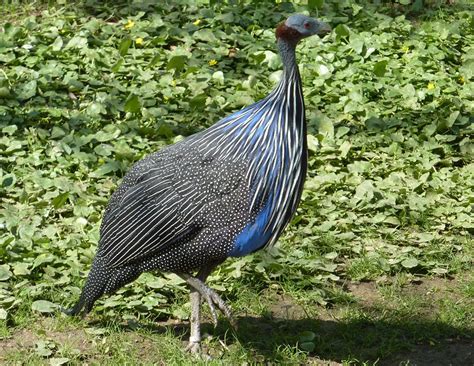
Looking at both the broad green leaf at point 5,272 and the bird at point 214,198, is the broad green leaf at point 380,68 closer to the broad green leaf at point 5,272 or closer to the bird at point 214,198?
the bird at point 214,198

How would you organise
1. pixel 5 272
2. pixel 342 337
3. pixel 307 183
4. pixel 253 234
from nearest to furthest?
pixel 253 234 → pixel 342 337 → pixel 5 272 → pixel 307 183

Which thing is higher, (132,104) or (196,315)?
(132,104)

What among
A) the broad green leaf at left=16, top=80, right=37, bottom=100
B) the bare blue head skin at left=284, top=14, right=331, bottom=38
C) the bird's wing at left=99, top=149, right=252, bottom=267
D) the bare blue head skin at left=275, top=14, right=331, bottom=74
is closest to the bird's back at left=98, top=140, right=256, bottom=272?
the bird's wing at left=99, top=149, right=252, bottom=267

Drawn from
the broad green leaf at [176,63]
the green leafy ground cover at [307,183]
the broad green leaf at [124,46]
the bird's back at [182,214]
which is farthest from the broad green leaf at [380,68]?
the bird's back at [182,214]

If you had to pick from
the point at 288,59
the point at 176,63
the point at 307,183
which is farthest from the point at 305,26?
the point at 176,63

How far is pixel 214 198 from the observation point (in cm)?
463

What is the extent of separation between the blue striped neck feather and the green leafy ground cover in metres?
0.72

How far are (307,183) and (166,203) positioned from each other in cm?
192

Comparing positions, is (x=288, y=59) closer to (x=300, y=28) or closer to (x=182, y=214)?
(x=300, y=28)

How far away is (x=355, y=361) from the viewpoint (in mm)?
4863

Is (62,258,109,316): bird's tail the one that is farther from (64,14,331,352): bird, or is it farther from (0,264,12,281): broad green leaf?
(0,264,12,281): broad green leaf

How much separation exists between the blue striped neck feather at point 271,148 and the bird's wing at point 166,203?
83 mm

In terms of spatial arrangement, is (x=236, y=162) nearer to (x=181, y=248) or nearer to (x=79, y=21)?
(x=181, y=248)

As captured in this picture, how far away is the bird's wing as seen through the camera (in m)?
4.64
